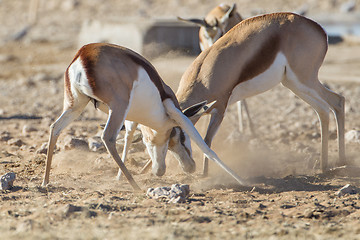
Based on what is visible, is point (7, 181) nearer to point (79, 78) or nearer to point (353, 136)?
point (79, 78)

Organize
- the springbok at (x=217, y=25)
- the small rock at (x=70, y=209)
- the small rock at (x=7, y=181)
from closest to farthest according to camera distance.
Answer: the small rock at (x=70, y=209)
the small rock at (x=7, y=181)
the springbok at (x=217, y=25)

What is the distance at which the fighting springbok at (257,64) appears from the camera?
6617 millimetres

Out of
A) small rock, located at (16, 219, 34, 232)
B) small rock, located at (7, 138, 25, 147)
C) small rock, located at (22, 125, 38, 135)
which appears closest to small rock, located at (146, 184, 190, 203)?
small rock, located at (16, 219, 34, 232)

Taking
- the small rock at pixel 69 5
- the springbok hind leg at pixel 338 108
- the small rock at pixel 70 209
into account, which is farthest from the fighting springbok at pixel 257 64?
the small rock at pixel 69 5

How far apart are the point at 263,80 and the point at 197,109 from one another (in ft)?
3.79

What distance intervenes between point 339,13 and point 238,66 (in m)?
16.5

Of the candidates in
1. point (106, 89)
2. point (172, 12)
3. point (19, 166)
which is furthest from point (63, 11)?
point (106, 89)

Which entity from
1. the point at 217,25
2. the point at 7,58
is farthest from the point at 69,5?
the point at 217,25

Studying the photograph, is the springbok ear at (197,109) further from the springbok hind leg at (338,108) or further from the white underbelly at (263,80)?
the springbok hind leg at (338,108)

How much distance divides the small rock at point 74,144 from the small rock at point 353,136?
356cm

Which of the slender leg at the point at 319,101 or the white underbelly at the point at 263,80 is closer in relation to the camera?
the white underbelly at the point at 263,80

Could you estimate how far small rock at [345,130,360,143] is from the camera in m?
8.22

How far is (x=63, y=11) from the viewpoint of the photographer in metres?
23.8

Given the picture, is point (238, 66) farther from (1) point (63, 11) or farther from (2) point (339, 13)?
(1) point (63, 11)
